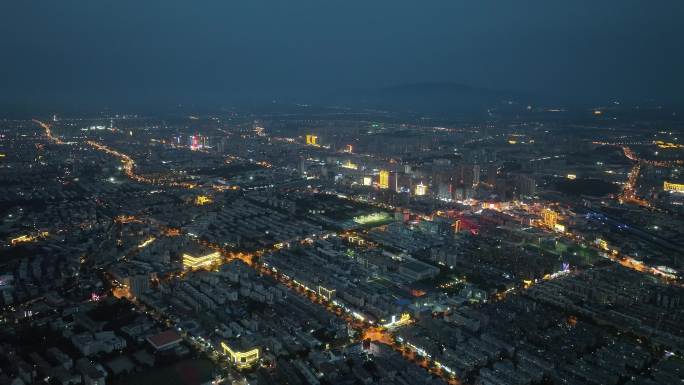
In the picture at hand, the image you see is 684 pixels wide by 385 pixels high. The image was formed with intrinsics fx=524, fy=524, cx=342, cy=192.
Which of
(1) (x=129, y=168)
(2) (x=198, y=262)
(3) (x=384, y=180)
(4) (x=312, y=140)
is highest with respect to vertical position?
(2) (x=198, y=262)

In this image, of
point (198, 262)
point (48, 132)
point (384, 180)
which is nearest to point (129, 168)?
point (384, 180)

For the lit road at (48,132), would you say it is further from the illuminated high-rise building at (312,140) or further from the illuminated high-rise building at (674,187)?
the illuminated high-rise building at (674,187)

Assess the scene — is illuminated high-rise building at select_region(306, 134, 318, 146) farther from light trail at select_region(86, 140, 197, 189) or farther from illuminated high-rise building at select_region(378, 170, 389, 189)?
illuminated high-rise building at select_region(378, 170, 389, 189)

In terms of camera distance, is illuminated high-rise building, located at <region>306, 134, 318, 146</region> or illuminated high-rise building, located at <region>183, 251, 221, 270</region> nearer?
illuminated high-rise building, located at <region>183, 251, 221, 270</region>

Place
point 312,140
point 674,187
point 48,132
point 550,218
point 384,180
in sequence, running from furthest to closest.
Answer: point 48,132 < point 312,140 < point 384,180 < point 674,187 < point 550,218

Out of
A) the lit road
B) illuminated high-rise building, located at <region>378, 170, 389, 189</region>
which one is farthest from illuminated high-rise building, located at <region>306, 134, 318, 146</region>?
the lit road

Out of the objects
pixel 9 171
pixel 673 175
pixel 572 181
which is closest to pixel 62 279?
pixel 9 171

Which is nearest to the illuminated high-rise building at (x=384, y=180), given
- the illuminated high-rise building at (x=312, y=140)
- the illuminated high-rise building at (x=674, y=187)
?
the illuminated high-rise building at (x=674, y=187)

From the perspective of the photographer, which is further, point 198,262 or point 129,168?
point 129,168

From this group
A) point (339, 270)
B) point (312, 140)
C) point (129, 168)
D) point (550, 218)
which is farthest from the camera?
point (312, 140)

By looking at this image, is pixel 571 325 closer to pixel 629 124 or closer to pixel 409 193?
pixel 409 193

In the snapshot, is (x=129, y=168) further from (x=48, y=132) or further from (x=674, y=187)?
(x=674, y=187)
